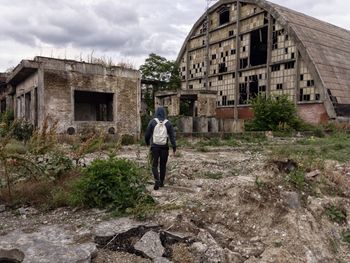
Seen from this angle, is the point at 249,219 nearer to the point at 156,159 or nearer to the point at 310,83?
the point at 156,159

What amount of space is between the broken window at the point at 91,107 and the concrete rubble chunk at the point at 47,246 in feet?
43.9

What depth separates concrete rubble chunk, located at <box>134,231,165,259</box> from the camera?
371cm

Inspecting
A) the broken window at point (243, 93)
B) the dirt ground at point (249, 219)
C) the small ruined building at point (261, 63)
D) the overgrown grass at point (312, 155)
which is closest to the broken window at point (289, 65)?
the small ruined building at point (261, 63)

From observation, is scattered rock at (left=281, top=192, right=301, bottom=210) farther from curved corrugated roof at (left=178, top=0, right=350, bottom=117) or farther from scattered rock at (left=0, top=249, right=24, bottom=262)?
curved corrugated roof at (left=178, top=0, right=350, bottom=117)

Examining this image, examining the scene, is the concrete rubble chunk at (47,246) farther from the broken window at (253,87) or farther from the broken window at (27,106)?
the broken window at (253,87)

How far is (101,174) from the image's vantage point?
500cm

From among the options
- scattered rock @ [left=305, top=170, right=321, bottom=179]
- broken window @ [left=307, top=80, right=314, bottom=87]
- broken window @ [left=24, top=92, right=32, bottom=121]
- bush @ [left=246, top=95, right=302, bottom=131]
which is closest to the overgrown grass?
scattered rock @ [left=305, top=170, right=321, bottom=179]

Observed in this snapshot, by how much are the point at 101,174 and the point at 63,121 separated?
910 centimetres

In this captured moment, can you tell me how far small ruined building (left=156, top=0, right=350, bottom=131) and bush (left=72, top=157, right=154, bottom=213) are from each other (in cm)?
1581

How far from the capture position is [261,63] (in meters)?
27.4

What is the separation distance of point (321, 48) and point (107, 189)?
957 inches

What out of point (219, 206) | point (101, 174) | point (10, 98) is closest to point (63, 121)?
point (10, 98)

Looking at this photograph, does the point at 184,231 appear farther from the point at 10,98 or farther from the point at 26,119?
the point at 10,98

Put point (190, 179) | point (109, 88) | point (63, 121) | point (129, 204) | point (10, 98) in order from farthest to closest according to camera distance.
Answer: point (10, 98)
point (109, 88)
point (63, 121)
point (190, 179)
point (129, 204)
